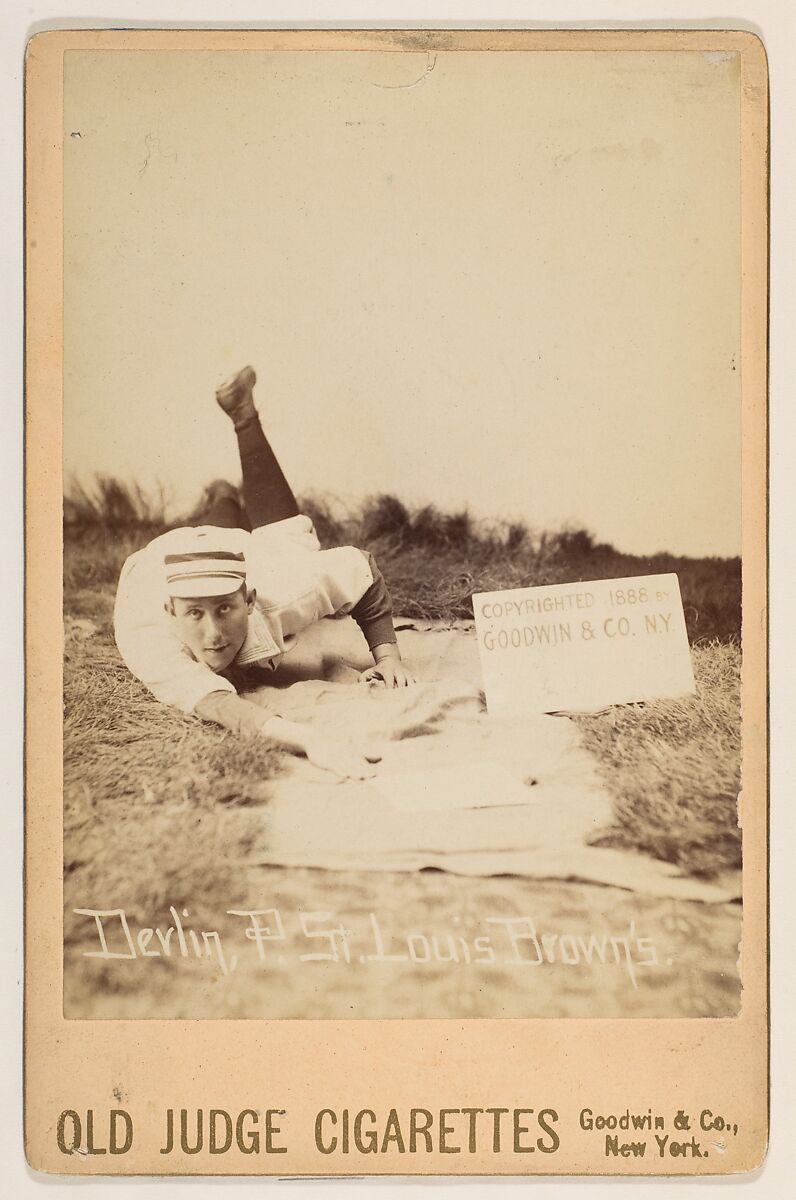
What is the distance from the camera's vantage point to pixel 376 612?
1146 mm

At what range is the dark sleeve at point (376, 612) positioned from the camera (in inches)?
45.1

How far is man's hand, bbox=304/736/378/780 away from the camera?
112 centimetres

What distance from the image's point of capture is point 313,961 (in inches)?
43.8

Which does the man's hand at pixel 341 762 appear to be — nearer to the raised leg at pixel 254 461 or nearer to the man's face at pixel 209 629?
the man's face at pixel 209 629

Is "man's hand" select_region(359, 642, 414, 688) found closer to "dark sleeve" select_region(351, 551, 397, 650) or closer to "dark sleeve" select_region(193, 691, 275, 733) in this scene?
"dark sleeve" select_region(351, 551, 397, 650)

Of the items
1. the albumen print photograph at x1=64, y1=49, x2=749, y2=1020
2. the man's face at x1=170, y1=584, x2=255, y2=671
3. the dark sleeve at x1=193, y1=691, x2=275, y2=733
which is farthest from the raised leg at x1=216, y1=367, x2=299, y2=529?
the dark sleeve at x1=193, y1=691, x2=275, y2=733

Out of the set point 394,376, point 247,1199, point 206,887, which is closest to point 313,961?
point 206,887

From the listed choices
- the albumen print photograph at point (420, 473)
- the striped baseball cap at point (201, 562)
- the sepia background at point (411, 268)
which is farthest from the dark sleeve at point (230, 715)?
the sepia background at point (411, 268)

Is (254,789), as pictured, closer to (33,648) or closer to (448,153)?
(33,648)

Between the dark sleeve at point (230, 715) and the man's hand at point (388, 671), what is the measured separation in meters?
0.15

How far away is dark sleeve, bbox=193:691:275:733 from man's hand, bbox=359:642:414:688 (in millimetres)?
147

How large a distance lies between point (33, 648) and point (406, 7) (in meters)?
0.99

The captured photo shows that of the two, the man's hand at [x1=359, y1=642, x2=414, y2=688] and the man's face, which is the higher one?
the man's face

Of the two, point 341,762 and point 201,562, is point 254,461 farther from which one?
point 341,762
